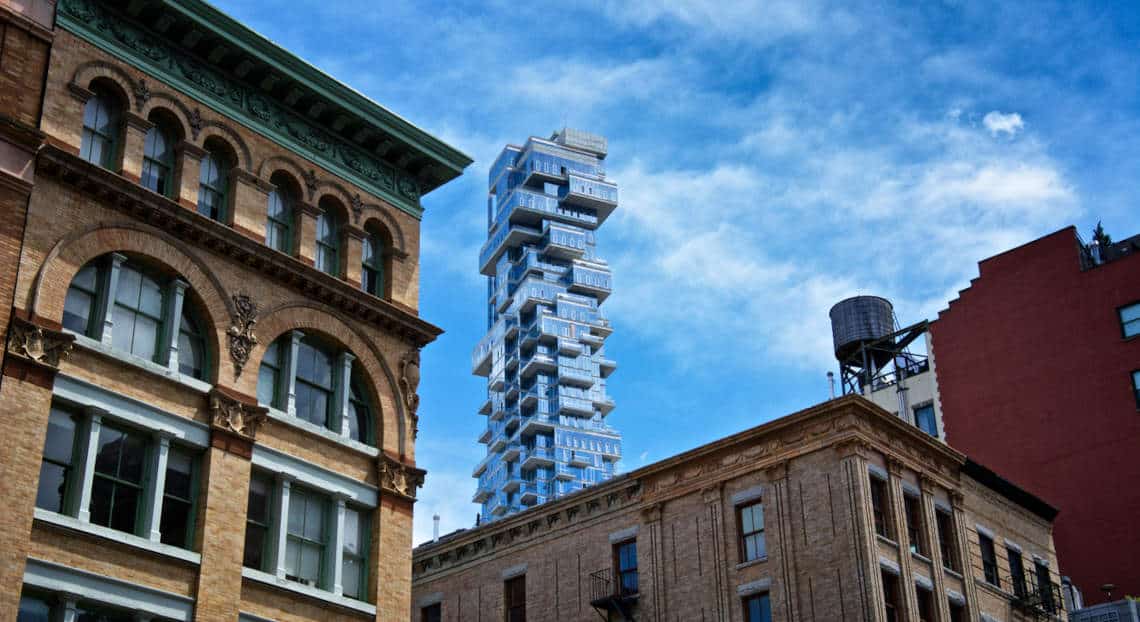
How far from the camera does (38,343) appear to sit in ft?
77.5

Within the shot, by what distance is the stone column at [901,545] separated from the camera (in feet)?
136

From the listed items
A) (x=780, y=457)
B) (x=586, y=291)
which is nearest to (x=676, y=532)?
(x=780, y=457)

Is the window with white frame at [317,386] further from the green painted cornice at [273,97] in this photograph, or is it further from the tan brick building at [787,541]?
the tan brick building at [787,541]

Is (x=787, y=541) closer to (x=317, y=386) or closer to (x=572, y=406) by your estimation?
(x=317, y=386)

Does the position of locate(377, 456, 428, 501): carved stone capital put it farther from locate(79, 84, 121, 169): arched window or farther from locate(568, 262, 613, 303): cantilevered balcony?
locate(568, 262, 613, 303): cantilevered balcony

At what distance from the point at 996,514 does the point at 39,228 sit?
120 ft

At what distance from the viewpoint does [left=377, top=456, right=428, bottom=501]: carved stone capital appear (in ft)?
97.2

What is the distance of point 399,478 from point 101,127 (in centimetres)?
994

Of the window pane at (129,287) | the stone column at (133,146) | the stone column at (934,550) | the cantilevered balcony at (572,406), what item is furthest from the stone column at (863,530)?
the cantilevered balcony at (572,406)

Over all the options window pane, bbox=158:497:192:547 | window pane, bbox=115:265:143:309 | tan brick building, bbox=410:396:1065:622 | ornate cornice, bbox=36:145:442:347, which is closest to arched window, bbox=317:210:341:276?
ornate cornice, bbox=36:145:442:347

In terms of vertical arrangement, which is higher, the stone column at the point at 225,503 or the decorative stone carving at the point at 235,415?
the decorative stone carving at the point at 235,415

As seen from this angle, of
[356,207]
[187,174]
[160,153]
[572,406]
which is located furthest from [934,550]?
[572,406]

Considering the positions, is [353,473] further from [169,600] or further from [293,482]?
[169,600]

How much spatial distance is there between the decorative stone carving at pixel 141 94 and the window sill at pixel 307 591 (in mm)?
9635
